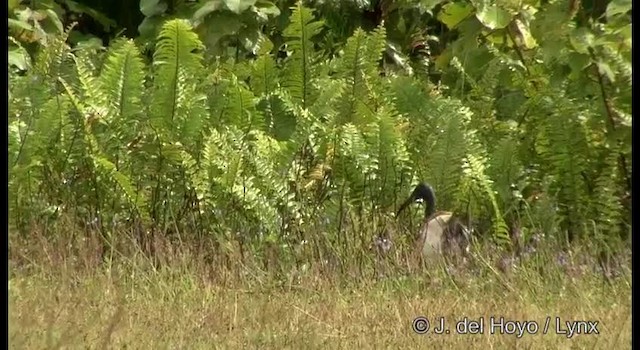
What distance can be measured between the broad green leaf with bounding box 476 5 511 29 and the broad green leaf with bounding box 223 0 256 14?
1.27 meters

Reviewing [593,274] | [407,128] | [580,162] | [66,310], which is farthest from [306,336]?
[407,128]

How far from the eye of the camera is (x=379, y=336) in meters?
4.04

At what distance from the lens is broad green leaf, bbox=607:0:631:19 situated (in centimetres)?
437

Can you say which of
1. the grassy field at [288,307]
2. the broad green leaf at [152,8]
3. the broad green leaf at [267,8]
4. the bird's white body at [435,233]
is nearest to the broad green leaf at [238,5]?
the broad green leaf at [267,8]

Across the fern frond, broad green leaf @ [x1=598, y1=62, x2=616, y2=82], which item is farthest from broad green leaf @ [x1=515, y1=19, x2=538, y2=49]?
broad green leaf @ [x1=598, y1=62, x2=616, y2=82]

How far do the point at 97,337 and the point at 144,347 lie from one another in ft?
0.52

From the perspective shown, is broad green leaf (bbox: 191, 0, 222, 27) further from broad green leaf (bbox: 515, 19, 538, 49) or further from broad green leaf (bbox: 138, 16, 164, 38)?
broad green leaf (bbox: 515, 19, 538, 49)

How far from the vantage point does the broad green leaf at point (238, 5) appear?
6289 millimetres

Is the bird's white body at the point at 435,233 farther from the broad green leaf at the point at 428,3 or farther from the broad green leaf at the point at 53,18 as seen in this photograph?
the broad green leaf at the point at 53,18

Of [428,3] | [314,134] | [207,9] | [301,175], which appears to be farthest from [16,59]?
[428,3]

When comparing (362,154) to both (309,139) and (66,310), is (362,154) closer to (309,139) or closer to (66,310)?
(309,139)

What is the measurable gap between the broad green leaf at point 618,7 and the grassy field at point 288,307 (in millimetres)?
982

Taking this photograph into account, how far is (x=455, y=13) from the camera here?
619 cm

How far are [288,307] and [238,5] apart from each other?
8.27ft
